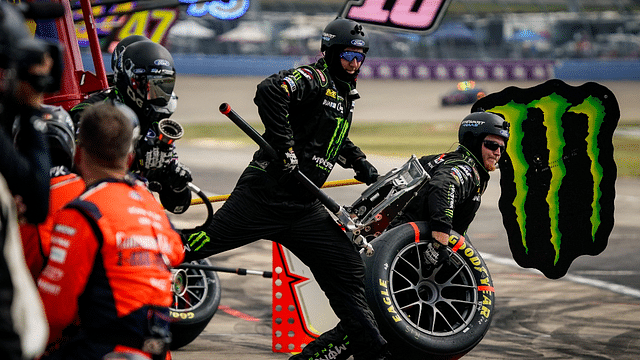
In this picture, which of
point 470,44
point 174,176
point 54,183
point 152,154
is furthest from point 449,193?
point 470,44

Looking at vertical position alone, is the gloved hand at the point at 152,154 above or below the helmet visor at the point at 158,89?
below

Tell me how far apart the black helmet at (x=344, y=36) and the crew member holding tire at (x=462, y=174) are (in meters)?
1.12

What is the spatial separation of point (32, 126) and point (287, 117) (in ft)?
8.03

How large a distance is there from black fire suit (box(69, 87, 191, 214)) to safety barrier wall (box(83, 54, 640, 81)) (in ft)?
112

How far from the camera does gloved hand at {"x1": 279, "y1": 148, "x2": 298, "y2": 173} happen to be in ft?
16.8

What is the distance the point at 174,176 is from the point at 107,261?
2098 mm

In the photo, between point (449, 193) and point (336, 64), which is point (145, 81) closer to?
point (336, 64)

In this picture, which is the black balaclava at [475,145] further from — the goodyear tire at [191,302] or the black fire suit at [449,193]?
the goodyear tire at [191,302]

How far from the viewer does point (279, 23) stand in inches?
1829

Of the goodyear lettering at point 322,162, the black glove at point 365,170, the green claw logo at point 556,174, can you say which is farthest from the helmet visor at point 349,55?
the green claw logo at point 556,174

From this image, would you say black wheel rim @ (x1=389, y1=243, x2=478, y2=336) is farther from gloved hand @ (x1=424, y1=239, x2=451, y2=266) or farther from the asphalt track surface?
the asphalt track surface

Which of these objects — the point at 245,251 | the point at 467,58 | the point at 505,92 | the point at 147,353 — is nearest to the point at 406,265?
the point at 505,92

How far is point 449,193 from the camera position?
5.83m

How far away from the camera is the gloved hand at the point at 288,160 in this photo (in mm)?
5109
